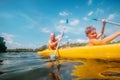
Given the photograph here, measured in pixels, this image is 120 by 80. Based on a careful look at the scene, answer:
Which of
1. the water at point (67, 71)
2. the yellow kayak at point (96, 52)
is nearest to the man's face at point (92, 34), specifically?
the yellow kayak at point (96, 52)

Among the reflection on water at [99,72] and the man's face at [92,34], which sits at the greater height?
the man's face at [92,34]

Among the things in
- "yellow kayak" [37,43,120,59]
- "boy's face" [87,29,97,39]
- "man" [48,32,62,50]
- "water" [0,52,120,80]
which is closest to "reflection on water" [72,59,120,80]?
"water" [0,52,120,80]

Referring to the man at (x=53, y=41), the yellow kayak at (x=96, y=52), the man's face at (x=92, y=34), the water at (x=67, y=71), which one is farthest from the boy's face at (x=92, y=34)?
the man at (x=53, y=41)

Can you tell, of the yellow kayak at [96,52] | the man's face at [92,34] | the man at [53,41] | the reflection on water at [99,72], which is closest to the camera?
the reflection on water at [99,72]

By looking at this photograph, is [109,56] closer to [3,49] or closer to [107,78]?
[107,78]

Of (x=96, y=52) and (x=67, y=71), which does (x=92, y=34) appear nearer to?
(x=96, y=52)

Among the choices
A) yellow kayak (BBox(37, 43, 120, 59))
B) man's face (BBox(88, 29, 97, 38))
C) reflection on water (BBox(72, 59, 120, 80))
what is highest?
man's face (BBox(88, 29, 97, 38))

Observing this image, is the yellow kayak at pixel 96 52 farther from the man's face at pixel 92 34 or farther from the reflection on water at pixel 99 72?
the man's face at pixel 92 34

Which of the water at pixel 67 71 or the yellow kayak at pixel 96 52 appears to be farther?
the yellow kayak at pixel 96 52

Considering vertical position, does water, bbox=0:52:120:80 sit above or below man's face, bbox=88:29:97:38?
below

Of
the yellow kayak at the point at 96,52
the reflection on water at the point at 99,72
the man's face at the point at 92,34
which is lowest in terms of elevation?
the reflection on water at the point at 99,72

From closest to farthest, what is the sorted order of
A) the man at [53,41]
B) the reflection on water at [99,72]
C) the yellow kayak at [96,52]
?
the reflection on water at [99,72] < the yellow kayak at [96,52] < the man at [53,41]

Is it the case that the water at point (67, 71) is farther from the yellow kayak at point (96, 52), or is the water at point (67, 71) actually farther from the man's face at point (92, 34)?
the man's face at point (92, 34)

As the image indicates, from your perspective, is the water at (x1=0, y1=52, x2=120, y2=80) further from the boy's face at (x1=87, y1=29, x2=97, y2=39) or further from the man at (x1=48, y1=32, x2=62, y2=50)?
the man at (x1=48, y1=32, x2=62, y2=50)
